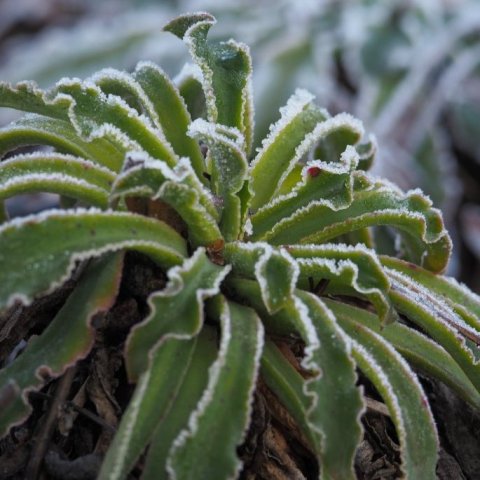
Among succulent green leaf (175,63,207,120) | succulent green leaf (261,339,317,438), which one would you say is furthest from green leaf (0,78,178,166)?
succulent green leaf (261,339,317,438)

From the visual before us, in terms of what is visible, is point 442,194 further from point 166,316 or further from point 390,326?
point 166,316

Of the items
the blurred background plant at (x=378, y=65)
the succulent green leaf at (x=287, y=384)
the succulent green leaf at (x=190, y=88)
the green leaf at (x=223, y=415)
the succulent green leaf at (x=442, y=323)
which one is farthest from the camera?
the blurred background plant at (x=378, y=65)

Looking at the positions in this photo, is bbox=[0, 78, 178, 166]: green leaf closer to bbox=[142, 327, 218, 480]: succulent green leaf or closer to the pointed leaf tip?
the pointed leaf tip

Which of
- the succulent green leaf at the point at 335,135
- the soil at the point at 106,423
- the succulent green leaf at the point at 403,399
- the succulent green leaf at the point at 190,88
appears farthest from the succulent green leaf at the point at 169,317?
the succulent green leaf at the point at 190,88

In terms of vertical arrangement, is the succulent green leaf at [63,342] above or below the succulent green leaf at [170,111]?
below

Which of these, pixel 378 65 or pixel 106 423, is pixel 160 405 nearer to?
pixel 106 423

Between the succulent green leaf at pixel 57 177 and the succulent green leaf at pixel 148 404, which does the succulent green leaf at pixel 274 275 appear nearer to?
the succulent green leaf at pixel 148 404

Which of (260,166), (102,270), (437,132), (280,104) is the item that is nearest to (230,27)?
(280,104)
